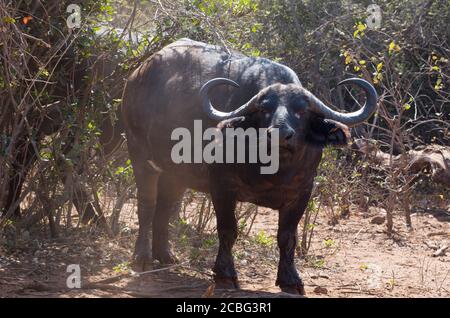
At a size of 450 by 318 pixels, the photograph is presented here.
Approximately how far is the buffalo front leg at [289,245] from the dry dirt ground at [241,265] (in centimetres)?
12

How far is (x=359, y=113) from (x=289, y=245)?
1150 mm

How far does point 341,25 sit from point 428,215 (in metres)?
2.76

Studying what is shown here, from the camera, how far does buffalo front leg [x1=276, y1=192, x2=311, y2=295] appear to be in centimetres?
633

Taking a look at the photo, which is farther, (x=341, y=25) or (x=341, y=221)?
(x=341, y=25)

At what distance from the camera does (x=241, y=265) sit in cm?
749

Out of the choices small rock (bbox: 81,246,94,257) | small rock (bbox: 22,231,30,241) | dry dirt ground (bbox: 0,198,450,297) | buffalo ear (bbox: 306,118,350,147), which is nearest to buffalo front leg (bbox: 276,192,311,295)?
dry dirt ground (bbox: 0,198,450,297)

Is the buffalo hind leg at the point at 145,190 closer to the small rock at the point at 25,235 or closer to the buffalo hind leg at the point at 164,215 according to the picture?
the buffalo hind leg at the point at 164,215

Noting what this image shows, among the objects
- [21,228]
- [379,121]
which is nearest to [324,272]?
[21,228]

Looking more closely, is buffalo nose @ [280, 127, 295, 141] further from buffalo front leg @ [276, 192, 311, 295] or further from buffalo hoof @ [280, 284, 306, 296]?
buffalo hoof @ [280, 284, 306, 296]

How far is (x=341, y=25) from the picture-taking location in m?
10.9

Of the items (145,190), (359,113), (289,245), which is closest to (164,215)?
(145,190)

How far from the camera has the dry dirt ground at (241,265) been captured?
6292 millimetres

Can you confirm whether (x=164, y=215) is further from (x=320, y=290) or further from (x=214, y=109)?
(x=320, y=290)
